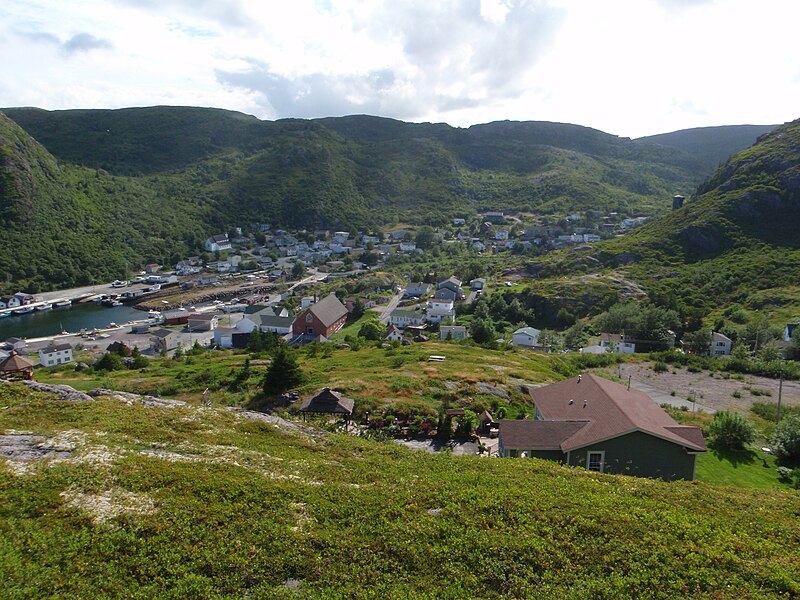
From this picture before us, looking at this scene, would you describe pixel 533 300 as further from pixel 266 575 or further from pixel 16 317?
pixel 16 317

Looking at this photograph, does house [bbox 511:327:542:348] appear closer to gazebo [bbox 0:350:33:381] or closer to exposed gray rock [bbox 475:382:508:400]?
exposed gray rock [bbox 475:382:508:400]

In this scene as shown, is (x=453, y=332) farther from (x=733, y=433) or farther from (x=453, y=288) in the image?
(x=733, y=433)

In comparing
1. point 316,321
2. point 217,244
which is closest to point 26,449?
point 316,321

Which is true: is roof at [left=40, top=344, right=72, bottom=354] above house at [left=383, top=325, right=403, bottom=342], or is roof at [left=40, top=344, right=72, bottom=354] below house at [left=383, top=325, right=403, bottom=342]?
below

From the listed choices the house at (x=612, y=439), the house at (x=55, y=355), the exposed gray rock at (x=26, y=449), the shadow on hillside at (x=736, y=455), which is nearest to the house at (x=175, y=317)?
the house at (x=55, y=355)

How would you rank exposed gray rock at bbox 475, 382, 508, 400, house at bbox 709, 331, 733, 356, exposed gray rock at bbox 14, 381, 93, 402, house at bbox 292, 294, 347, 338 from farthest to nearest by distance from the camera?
house at bbox 292, 294, 347, 338 → house at bbox 709, 331, 733, 356 → exposed gray rock at bbox 475, 382, 508, 400 → exposed gray rock at bbox 14, 381, 93, 402

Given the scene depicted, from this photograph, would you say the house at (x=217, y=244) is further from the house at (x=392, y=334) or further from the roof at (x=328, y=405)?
the roof at (x=328, y=405)

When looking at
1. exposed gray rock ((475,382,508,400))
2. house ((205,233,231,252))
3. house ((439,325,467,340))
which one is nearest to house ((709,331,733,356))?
house ((439,325,467,340))
